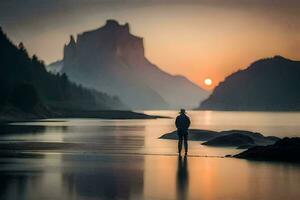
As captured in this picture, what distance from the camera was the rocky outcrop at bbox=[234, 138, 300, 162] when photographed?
114ft

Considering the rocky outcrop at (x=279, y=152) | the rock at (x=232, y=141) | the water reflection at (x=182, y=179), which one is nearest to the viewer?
the water reflection at (x=182, y=179)

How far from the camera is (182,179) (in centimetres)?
2477

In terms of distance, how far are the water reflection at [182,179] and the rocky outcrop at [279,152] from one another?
413 centimetres

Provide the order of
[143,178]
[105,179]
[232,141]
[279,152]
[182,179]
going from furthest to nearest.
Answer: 1. [232,141]
2. [279,152]
3. [143,178]
4. [182,179]
5. [105,179]

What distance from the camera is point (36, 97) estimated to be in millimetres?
182875

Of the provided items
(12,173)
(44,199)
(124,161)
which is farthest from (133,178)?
(124,161)

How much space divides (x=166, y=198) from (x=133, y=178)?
5849 millimetres

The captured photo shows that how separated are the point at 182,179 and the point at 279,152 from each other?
1212 centimetres

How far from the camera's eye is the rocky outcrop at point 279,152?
34.7 metres

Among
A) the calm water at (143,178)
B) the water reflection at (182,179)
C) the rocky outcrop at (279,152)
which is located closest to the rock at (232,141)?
the rocky outcrop at (279,152)

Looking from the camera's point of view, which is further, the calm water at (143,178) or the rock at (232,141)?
the rock at (232,141)

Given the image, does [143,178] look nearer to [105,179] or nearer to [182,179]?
[182,179]

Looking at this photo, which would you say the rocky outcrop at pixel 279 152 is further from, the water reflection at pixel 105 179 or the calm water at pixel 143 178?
the water reflection at pixel 105 179

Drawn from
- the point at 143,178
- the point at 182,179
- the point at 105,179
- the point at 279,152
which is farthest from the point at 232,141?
the point at 105,179
